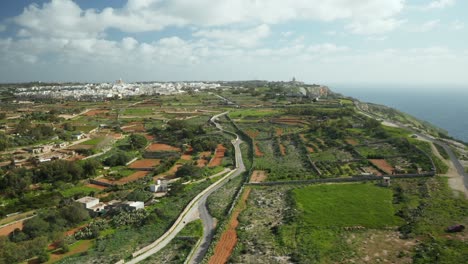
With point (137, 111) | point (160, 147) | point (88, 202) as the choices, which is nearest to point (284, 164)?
point (88, 202)

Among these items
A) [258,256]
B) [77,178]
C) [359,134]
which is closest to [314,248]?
[258,256]

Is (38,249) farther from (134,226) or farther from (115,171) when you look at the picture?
(115,171)

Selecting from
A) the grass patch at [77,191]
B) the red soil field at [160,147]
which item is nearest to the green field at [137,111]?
the red soil field at [160,147]

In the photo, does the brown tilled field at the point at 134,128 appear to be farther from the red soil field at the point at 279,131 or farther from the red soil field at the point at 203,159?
the red soil field at the point at 279,131

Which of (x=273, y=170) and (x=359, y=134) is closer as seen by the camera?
(x=273, y=170)

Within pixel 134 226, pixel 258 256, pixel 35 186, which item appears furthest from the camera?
pixel 35 186

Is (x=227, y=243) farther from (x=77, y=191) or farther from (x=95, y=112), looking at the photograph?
(x=95, y=112)
